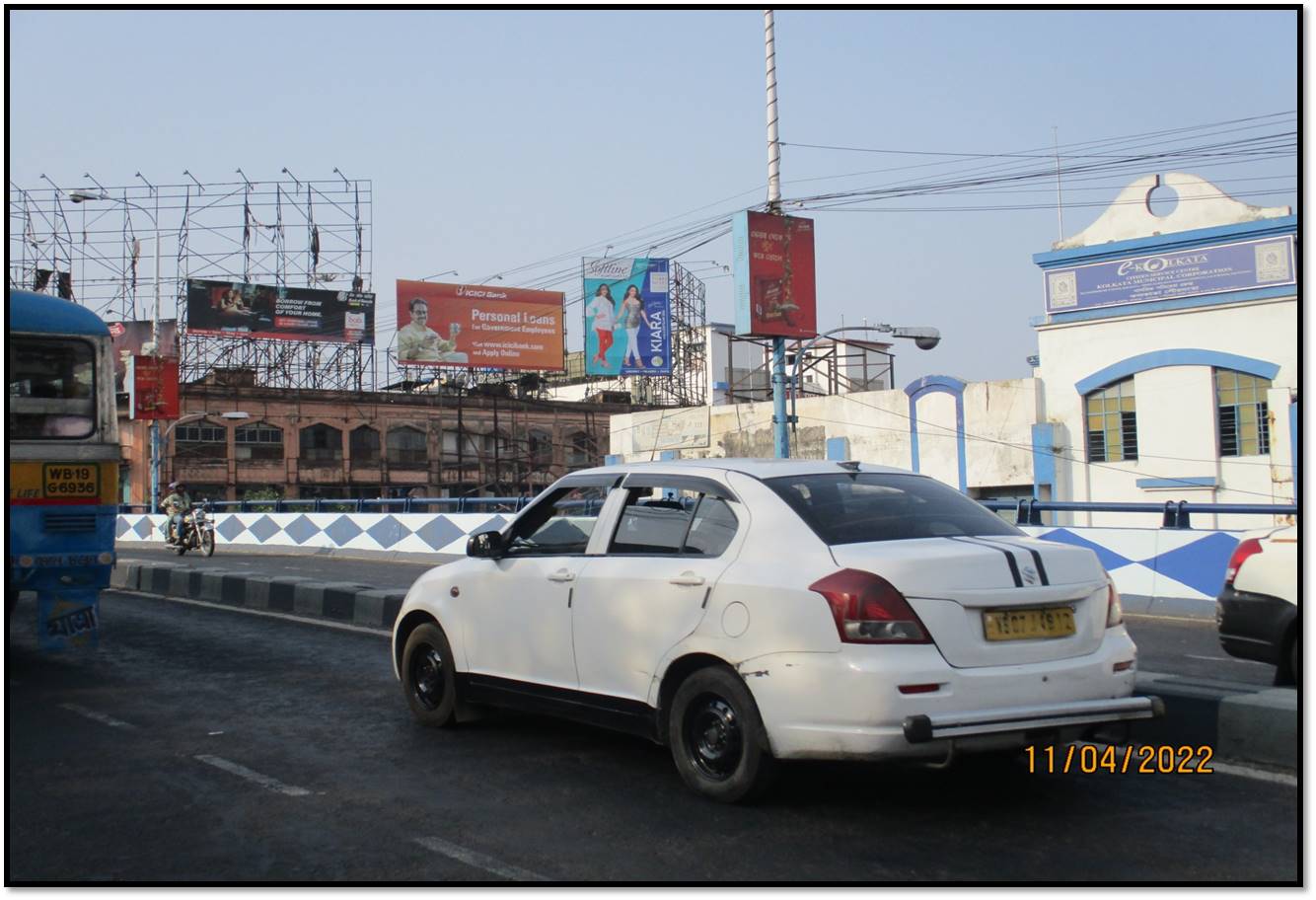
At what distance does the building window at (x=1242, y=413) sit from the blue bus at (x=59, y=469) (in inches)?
1062

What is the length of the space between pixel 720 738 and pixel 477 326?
57.8 meters

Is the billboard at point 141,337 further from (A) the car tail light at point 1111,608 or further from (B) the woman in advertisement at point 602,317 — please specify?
(A) the car tail light at point 1111,608

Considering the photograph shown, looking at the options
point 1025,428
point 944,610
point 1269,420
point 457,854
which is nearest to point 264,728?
point 457,854

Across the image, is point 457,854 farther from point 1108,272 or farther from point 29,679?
point 1108,272

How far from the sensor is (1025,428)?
35125 mm

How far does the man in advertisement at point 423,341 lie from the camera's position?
6044cm

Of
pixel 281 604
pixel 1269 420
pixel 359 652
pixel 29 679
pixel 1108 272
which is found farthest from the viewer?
pixel 1108 272

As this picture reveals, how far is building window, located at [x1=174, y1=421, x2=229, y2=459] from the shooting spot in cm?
A: 6238

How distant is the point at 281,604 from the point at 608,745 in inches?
346

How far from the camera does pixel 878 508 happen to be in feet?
19.5

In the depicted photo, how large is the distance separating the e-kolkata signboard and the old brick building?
30825 mm

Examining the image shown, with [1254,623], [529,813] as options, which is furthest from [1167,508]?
[529,813]

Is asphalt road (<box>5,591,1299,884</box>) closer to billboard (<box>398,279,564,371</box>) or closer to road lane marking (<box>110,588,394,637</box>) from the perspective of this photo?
road lane marking (<box>110,588,394,637</box>)

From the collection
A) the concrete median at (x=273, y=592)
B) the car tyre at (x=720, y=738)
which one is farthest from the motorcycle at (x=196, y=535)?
the car tyre at (x=720, y=738)
